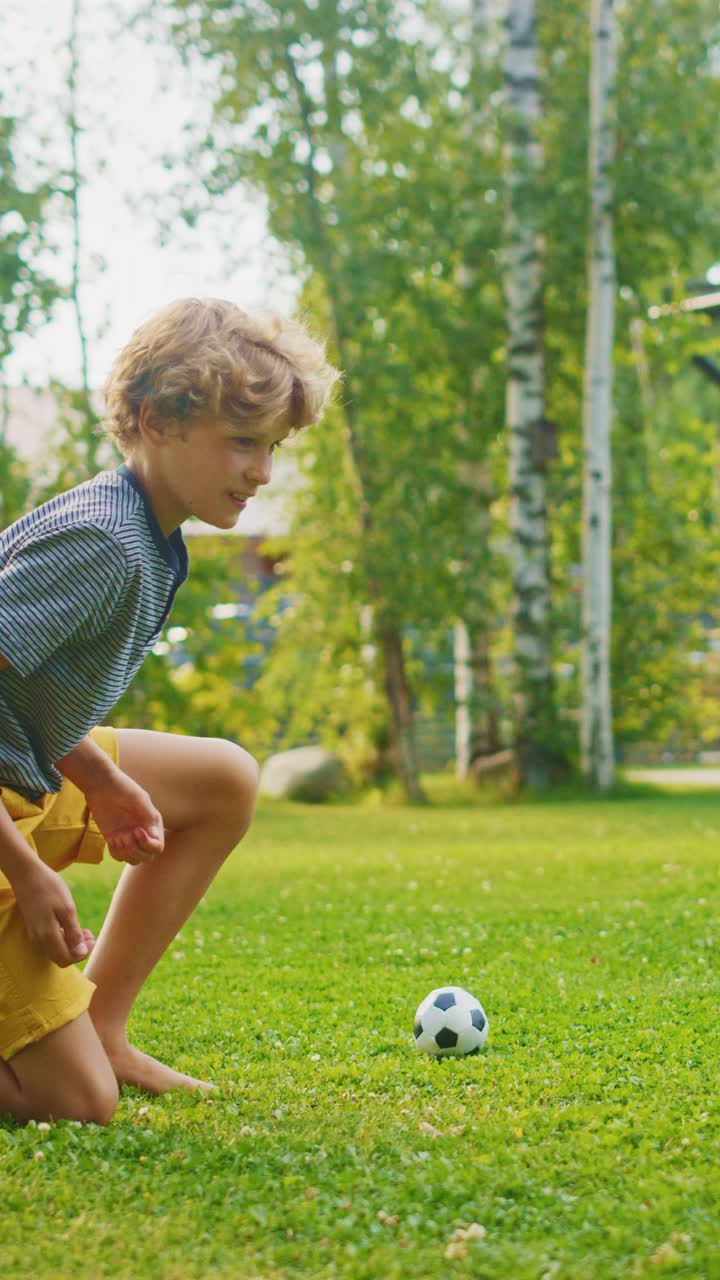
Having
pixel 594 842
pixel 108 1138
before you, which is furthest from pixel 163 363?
pixel 594 842

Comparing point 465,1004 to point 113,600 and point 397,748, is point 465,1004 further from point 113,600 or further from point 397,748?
point 397,748

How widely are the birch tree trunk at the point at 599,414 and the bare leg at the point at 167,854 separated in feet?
32.5

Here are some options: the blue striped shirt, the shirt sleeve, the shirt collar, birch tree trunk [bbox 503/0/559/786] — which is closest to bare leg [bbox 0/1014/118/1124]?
the blue striped shirt

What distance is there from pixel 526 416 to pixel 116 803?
10.5 meters

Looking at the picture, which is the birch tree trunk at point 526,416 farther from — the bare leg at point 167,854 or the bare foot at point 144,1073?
the bare foot at point 144,1073

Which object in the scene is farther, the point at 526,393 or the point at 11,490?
the point at 11,490

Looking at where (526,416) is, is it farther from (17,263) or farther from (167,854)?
(167,854)

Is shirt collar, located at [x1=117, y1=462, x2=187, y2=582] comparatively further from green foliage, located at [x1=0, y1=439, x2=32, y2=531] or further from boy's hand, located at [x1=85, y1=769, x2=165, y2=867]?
green foliage, located at [x1=0, y1=439, x2=32, y2=531]

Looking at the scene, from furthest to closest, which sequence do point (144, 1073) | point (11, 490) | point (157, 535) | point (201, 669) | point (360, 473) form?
point (201, 669) < point (11, 490) < point (360, 473) < point (144, 1073) < point (157, 535)

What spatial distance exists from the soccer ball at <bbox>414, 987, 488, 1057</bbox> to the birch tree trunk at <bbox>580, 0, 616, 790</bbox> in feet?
31.8

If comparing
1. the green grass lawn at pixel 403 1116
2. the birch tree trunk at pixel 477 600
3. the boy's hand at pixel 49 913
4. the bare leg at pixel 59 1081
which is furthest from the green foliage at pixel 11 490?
the boy's hand at pixel 49 913

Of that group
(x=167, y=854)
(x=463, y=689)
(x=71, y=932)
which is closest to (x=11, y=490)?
(x=463, y=689)

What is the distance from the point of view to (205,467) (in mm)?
3131

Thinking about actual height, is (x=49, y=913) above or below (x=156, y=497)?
below
